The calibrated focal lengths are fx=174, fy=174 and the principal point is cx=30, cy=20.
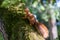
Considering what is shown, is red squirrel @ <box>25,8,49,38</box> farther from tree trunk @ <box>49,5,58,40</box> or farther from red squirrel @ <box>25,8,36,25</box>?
tree trunk @ <box>49,5,58,40</box>

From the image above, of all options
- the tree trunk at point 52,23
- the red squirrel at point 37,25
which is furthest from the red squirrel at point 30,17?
the tree trunk at point 52,23

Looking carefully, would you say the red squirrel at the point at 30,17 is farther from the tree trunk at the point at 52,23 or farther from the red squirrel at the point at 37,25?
the tree trunk at the point at 52,23

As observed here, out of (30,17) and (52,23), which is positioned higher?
(52,23)

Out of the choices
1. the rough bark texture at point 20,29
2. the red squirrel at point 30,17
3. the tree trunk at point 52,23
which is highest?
the tree trunk at point 52,23

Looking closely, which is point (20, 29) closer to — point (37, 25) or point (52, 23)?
point (37, 25)

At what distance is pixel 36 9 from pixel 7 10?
0.89 metres

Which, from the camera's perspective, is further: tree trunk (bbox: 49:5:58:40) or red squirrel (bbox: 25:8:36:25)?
red squirrel (bbox: 25:8:36:25)

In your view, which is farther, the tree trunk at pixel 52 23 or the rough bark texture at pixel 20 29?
the rough bark texture at pixel 20 29

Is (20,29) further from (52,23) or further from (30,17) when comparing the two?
(52,23)

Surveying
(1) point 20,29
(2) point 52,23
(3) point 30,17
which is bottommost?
(1) point 20,29

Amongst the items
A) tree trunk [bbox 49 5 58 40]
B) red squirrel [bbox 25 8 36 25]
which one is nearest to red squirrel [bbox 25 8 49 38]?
red squirrel [bbox 25 8 36 25]

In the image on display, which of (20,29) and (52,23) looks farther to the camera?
(20,29)

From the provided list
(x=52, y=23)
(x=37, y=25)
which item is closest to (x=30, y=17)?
(x=37, y=25)

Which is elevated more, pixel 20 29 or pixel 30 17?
pixel 30 17
